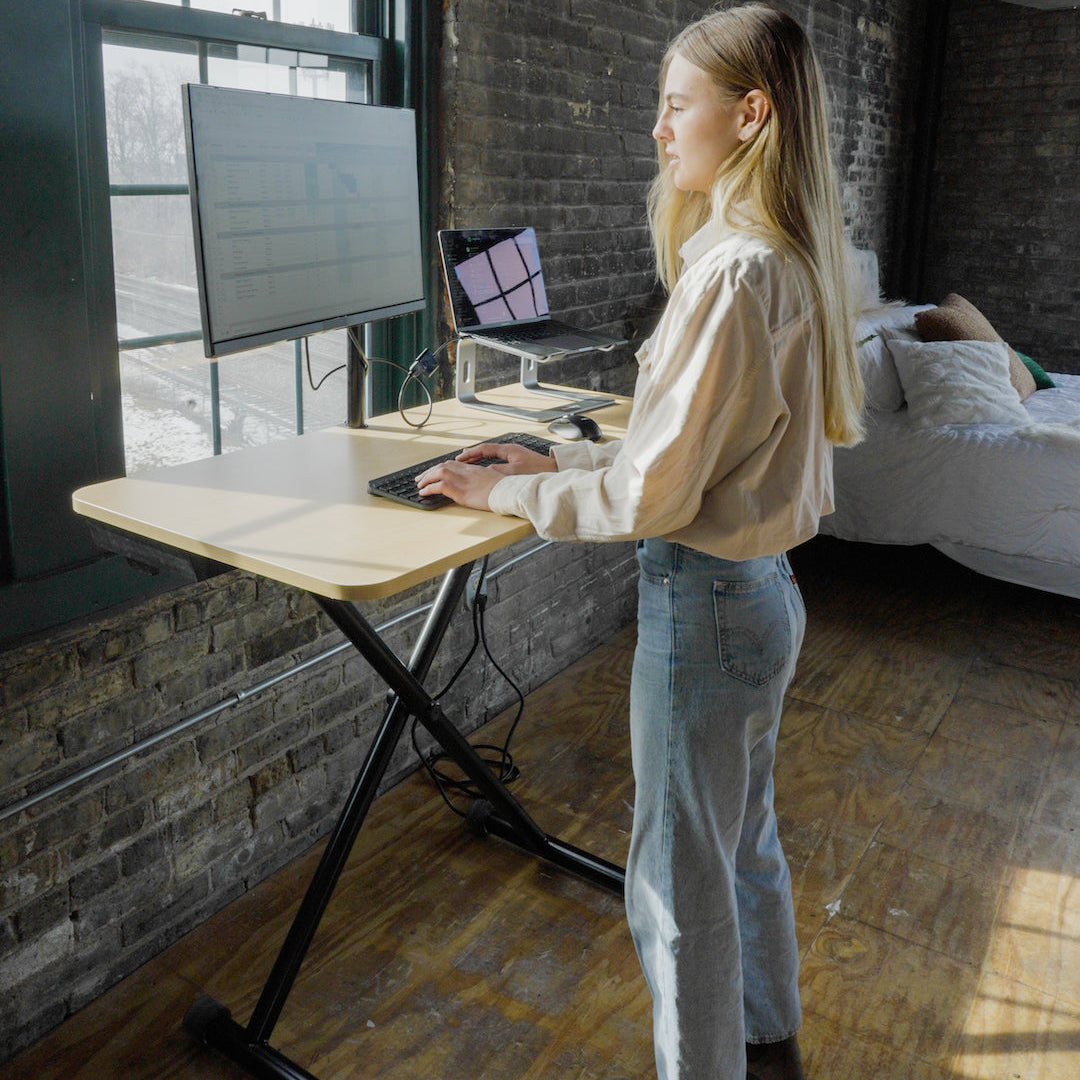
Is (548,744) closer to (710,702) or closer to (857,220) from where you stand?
(710,702)

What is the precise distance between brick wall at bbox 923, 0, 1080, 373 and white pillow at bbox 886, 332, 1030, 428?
89.8 inches

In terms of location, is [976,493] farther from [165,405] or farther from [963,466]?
[165,405]

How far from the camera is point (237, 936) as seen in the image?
2.13 metres

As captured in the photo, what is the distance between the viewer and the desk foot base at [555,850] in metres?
2.28

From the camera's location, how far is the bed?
140 inches

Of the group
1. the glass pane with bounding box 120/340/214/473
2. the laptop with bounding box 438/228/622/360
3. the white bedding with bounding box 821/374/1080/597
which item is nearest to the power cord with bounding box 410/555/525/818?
the laptop with bounding box 438/228/622/360

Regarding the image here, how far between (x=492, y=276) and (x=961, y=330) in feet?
8.55

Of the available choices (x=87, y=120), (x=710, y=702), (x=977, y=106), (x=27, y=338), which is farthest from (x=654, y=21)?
(x=977, y=106)

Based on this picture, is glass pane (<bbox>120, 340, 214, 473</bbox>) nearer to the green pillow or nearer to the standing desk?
A: the standing desk

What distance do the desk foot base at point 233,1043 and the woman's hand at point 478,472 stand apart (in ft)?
3.22

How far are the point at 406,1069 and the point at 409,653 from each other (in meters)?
1.06

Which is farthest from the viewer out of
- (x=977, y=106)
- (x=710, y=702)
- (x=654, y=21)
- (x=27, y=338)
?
(x=977, y=106)

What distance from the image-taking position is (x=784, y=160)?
1.29 meters

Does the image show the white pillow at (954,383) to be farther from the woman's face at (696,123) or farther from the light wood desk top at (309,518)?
the woman's face at (696,123)
